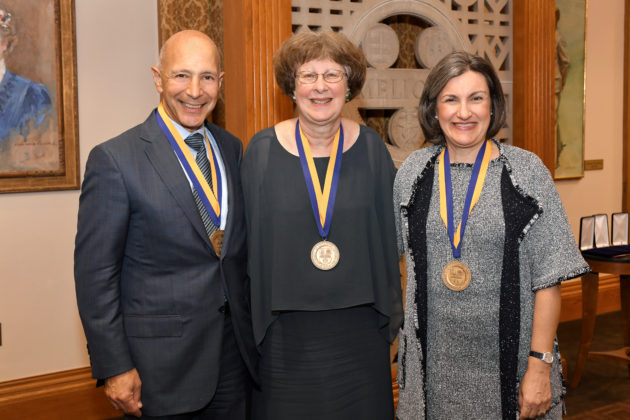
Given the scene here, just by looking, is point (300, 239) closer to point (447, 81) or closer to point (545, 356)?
point (447, 81)

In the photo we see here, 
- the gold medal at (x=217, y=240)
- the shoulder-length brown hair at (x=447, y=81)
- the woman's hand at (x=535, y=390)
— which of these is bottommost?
the woman's hand at (x=535, y=390)

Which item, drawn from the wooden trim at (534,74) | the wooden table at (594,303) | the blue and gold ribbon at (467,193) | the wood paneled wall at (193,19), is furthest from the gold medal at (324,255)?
the wooden trim at (534,74)

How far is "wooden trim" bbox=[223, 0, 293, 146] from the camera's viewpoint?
11.1ft

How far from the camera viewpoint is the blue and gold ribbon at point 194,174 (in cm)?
210

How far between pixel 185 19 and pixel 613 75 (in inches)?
174

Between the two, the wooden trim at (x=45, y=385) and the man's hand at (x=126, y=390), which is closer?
the man's hand at (x=126, y=390)

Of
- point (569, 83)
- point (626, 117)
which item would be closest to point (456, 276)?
point (569, 83)

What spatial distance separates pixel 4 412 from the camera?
143 inches

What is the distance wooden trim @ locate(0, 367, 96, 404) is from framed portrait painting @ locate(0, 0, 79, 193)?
1197 mm

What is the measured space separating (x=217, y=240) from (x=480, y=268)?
3.03ft

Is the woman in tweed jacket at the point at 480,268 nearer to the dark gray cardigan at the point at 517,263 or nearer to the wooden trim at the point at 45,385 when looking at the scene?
the dark gray cardigan at the point at 517,263

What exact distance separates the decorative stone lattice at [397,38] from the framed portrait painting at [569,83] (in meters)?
1.31

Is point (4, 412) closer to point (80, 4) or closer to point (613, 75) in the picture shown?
point (80, 4)

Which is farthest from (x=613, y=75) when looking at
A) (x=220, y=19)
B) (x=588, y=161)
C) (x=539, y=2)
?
(x=220, y=19)
